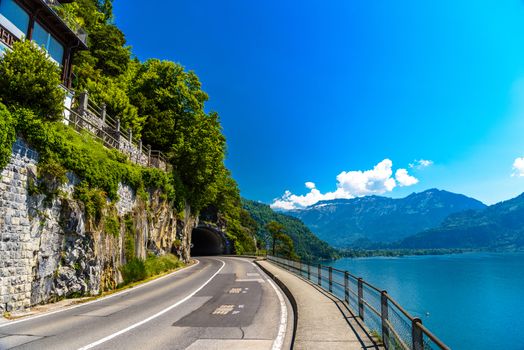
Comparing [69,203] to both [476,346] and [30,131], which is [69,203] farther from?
[476,346]

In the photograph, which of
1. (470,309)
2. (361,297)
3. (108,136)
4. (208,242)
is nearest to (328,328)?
(361,297)

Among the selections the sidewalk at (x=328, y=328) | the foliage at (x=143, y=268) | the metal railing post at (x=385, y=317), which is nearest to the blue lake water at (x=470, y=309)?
the sidewalk at (x=328, y=328)

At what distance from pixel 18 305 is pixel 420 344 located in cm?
1247

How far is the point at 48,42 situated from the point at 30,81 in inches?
511

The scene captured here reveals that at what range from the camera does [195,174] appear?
1507 inches

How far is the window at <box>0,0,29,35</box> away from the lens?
18609 mm

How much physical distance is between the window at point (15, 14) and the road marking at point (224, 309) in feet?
67.6

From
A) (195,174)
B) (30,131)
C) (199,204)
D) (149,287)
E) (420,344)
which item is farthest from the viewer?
(199,204)

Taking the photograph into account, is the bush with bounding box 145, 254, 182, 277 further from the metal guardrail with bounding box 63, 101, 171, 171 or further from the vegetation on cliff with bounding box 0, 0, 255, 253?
the metal guardrail with bounding box 63, 101, 171, 171

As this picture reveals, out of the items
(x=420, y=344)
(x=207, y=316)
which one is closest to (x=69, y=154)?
(x=207, y=316)

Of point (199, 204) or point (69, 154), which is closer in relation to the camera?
point (69, 154)

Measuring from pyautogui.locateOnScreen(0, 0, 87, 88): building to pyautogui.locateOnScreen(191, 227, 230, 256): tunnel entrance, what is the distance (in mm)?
44966

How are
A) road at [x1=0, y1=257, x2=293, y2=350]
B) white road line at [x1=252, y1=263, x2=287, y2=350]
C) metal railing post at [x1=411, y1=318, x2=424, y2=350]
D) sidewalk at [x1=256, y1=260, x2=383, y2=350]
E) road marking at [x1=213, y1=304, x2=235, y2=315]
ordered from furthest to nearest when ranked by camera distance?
road marking at [x1=213, y1=304, x2=235, y2=315]
road at [x1=0, y1=257, x2=293, y2=350]
white road line at [x1=252, y1=263, x2=287, y2=350]
sidewalk at [x1=256, y1=260, x2=383, y2=350]
metal railing post at [x1=411, y1=318, x2=424, y2=350]

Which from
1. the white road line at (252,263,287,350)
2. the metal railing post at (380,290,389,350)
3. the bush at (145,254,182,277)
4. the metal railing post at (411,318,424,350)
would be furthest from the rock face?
the metal railing post at (411,318,424,350)
